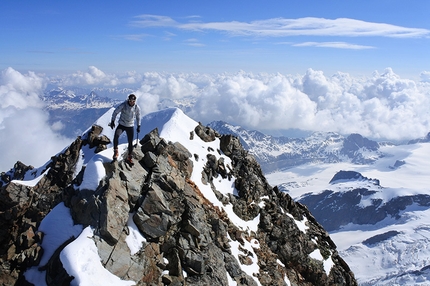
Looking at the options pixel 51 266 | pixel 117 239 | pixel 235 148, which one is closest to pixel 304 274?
pixel 235 148

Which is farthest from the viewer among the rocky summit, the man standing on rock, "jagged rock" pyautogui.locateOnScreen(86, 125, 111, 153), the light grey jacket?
"jagged rock" pyautogui.locateOnScreen(86, 125, 111, 153)

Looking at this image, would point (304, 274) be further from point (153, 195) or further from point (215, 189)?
point (153, 195)

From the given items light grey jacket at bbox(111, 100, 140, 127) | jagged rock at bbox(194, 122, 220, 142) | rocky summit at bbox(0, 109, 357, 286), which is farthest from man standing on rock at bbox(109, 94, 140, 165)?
jagged rock at bbox(194, 122, 220, 142)

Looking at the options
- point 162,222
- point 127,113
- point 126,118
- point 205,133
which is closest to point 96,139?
point 205,133

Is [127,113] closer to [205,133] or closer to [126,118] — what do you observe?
[126,118]

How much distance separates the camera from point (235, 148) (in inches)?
2037

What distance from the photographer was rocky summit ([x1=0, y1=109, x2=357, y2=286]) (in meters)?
20.4

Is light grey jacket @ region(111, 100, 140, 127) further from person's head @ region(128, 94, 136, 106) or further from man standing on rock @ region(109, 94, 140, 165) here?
person's head @ region(128, 94, 136, 106)

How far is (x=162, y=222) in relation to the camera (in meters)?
24.0

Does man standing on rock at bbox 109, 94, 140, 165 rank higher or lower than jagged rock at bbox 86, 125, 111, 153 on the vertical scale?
higher

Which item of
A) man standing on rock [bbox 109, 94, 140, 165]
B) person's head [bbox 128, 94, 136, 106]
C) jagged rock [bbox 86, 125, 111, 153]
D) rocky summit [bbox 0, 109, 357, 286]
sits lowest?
rocky summit [bbox 0, 109, 357, 286]

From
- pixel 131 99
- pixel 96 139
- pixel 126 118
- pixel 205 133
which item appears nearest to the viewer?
pixel 131 99

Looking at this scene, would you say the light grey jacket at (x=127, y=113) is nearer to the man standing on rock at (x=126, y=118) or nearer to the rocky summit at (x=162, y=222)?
the man standing on rock at (x=126, y=118)

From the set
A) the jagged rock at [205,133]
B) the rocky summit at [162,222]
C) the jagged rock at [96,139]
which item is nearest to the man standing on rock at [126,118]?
the rocky summit at [162,222]
